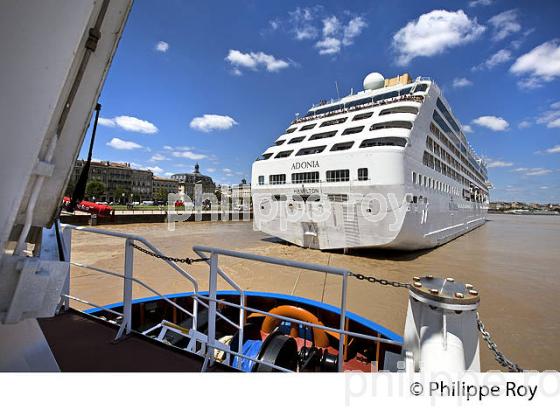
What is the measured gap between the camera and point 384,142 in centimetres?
1391

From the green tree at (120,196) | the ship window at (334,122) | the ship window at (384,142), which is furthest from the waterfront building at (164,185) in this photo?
the ship window at (384,142)

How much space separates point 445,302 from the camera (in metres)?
1.50

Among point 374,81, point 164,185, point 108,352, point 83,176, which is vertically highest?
point 374,81

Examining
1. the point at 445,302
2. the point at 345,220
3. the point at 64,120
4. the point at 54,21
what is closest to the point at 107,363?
the point at 64,120

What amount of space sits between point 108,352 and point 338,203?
40.6 feet

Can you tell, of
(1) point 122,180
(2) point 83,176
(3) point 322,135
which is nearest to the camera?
(2) point 83,176

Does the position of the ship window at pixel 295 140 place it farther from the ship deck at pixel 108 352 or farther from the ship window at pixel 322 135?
the ship deck at pixel 108 352

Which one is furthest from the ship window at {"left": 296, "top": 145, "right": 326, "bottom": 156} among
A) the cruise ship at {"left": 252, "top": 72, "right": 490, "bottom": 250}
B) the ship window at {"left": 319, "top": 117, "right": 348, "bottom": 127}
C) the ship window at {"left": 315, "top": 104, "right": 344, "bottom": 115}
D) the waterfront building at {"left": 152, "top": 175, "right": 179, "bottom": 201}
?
the waterfront building at {"left": 152, "top": 175, "right": 179, "bottom": 201}

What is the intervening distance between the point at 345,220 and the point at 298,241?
3581 millimetres

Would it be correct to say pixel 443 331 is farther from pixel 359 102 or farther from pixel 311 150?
pixel 359 102

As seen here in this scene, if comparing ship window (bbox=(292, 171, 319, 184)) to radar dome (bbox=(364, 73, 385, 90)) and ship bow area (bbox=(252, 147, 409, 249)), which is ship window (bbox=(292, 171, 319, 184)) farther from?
radar dome (bbox=(364, 73, 385, 90))

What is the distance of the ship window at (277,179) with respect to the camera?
16.4 m

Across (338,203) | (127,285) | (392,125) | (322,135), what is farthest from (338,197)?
(127,285)

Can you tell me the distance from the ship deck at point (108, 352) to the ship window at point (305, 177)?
12.8 metres
